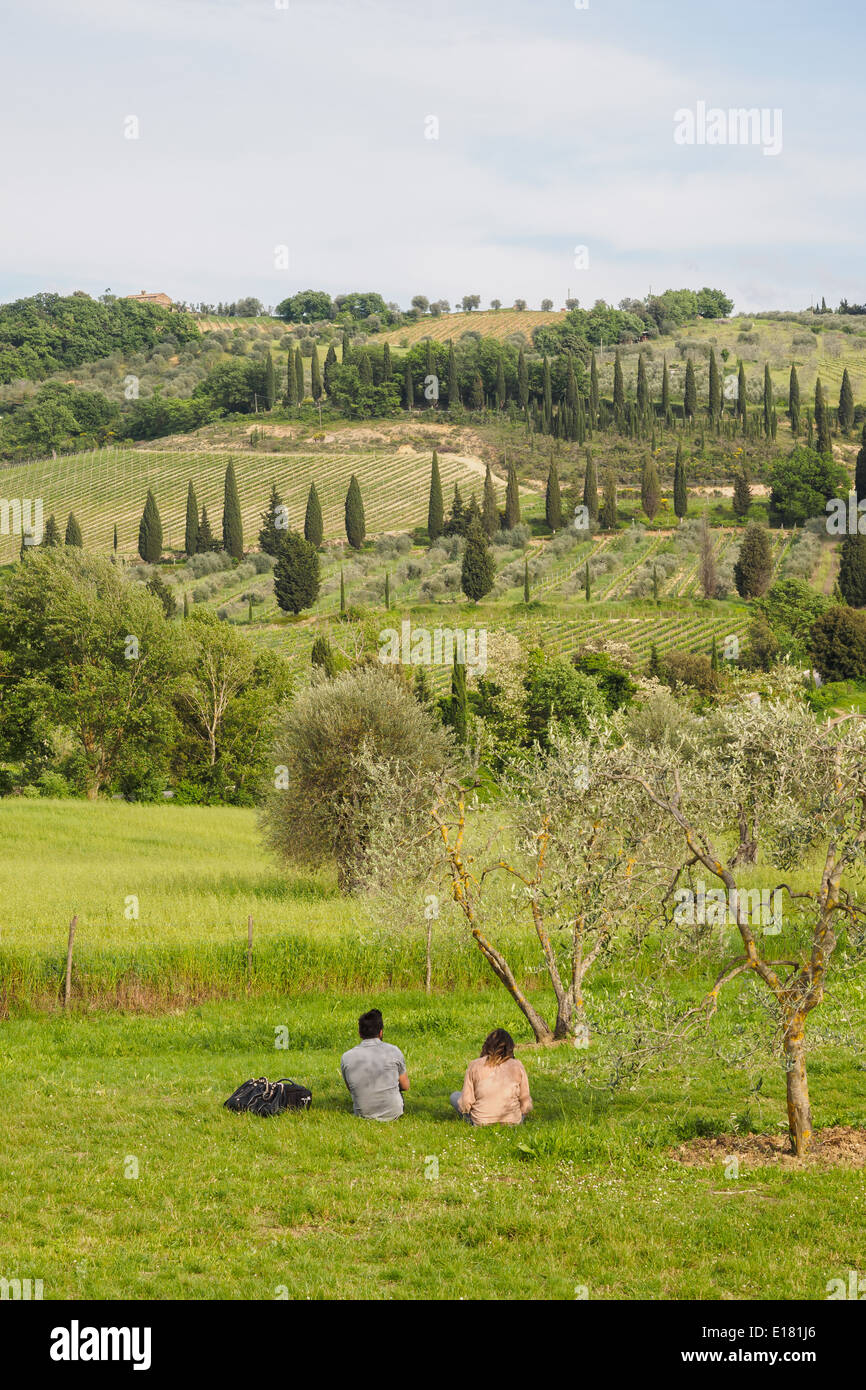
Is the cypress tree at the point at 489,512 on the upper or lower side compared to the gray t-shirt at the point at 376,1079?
upper

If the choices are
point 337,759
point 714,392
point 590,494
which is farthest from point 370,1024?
point 714,392

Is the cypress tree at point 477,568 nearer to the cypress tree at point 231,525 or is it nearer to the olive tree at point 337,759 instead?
the cypress tree at point 231,525

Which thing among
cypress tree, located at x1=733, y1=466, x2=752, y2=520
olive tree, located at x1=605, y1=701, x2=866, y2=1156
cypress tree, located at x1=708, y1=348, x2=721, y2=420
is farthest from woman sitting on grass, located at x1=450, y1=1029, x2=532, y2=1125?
cypress tree, located at x1=708, y1=348, x2=721, y2=420

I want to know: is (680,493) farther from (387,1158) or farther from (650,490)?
(387,1158)

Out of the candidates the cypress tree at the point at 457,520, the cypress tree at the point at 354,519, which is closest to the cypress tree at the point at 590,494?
the cypress tree at the point at 457,520

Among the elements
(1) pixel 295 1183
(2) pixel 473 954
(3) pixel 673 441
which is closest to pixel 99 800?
(2) pixel 473 954

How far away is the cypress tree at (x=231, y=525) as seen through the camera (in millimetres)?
143250

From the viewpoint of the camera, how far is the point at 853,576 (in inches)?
4198

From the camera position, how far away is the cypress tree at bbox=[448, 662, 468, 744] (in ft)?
227

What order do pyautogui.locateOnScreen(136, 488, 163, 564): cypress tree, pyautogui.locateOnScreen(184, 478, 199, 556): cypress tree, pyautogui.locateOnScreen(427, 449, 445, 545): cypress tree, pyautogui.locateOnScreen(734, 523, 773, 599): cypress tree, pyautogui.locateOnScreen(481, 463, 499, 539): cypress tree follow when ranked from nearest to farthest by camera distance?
pyautogui.locateOnScreen(734, 523, 773, 599): cypress tree < pyautogui.locateOnScreen(481, 463, 499, 539): cypress tree < pyautogui.locateOnScreen(136, 488, 163, 564): cypress tree < pyautogui.locateOnScreen(427, 449, 445, 545): cypress tree < pyautogui.locateOnScreen(184, 478, 199, 556): cypress tree

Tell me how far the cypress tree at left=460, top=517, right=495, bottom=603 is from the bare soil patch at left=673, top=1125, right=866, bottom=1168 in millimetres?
100242

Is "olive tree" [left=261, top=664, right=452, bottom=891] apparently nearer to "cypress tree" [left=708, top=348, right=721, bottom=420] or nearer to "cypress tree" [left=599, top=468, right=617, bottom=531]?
"cypress tree" [left=599, top=468, right=617, bottom=531]

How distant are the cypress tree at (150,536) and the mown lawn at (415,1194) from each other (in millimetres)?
129002

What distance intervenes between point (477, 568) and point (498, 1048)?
100172mm
